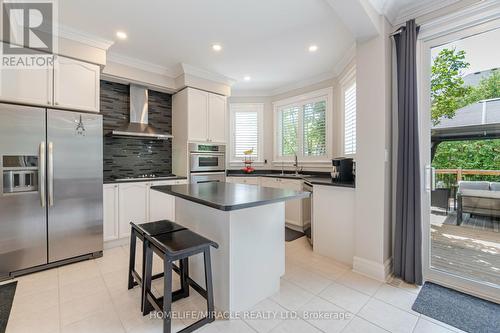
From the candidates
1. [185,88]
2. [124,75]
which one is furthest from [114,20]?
[185,88]

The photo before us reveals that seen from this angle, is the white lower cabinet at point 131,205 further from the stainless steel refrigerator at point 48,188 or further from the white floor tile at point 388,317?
the white floor tile at point 388,317

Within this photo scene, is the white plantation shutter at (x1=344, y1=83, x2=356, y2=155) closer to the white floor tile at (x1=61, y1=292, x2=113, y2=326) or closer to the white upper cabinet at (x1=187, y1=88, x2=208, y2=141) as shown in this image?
the white upper cabinet at (x1=187, y1=88, x2=208, y2=141)

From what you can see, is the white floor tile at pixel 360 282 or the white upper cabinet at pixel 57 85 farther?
the white upper cabinet at pixel 57 85

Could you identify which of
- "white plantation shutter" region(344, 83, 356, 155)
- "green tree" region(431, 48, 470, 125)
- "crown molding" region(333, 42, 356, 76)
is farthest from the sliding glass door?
"white plantation shutter" region(344, 83, 356, 155)

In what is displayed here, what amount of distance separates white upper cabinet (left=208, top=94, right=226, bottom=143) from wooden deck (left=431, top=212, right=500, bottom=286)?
324 cm

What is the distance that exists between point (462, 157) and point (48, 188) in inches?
166

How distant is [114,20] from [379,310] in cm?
376

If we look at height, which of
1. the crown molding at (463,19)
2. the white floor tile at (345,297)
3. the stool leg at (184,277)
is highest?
the crown molding at (463,19)

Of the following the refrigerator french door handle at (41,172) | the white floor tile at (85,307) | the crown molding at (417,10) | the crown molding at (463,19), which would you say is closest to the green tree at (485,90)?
the crown molding at (463,19)

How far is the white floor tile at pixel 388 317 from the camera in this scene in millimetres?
1639

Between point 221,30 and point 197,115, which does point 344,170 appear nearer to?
point 221,30

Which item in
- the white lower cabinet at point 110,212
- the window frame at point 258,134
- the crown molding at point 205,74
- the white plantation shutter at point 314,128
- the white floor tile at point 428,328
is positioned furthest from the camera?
the window frame at point 258,134

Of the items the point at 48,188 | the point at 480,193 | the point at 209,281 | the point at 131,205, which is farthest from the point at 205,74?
the point at 480,193

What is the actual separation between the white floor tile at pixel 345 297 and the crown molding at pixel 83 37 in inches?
146
